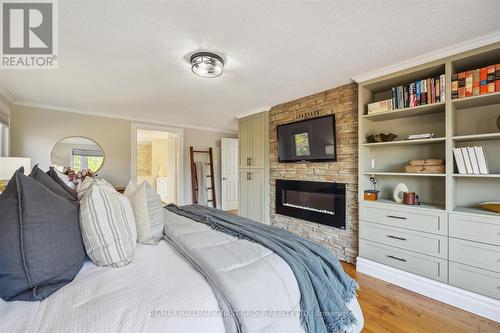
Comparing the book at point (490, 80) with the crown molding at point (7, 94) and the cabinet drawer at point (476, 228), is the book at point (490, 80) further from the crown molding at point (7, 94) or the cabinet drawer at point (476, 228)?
the crown molding at point (7, 94)

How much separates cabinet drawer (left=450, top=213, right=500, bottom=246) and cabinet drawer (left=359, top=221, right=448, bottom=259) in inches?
5.0

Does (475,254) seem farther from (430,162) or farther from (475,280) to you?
(430,162)

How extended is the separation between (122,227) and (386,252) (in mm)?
2461

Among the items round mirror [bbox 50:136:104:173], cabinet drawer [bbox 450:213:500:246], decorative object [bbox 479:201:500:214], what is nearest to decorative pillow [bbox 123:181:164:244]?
cabinet drawer [bbox 450:213:500:246]

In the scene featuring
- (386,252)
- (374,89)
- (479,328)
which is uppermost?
(374,89)

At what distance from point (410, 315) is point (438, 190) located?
50.6 inches

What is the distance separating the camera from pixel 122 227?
1.10m

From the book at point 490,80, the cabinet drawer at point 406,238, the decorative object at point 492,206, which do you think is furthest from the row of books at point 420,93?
the cabinet drawer at point 406,238

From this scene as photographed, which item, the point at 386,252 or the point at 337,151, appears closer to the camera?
the point at 386,252

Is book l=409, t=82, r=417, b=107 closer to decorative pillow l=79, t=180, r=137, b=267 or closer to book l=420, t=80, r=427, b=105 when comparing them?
book l=420, t=80, r=427, b=105

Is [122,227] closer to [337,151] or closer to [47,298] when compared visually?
[47,298]

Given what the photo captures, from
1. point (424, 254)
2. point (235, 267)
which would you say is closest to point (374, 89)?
point (424, 254)

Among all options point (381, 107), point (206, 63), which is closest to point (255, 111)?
point (206, 63)

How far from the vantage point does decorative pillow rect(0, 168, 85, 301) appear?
757 millimetres
